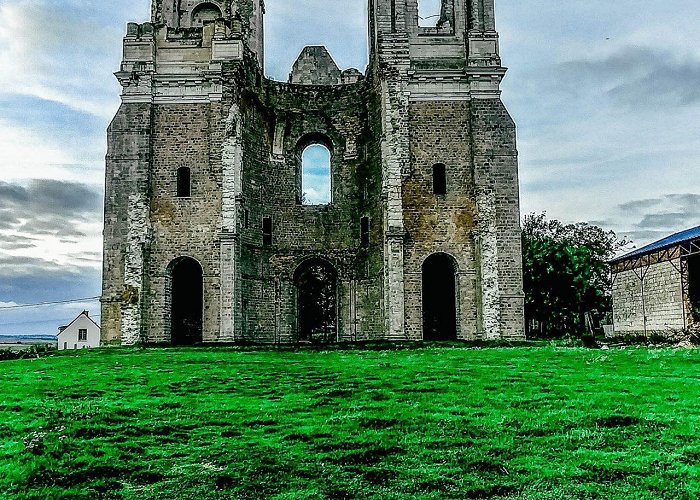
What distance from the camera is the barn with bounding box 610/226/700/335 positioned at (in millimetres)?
29766

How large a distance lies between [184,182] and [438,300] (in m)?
10.7

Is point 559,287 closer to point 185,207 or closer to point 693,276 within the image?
point 693,276

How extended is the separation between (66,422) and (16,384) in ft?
14.3

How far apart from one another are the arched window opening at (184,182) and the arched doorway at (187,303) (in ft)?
8.66

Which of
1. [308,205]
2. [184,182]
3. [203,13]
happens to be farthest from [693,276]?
[203,13]

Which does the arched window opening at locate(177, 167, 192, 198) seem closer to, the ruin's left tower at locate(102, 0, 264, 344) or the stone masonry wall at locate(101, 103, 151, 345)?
the ruin's left tower at locate(102, 0, 264, 344)

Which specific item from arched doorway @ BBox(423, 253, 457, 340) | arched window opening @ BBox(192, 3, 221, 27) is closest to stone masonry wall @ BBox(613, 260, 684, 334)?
arched doorway @ BBox(423, 253, 457, 340)

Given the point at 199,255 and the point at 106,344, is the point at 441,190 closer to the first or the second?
the point at 199,255

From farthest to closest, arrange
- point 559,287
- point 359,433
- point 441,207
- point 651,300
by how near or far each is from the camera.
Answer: point 559,287 → point 651,300 → point 441,207 → point 359,433

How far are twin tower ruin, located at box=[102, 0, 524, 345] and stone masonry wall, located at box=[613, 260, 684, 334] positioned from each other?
983 centimetres

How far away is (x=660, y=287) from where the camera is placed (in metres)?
32.5

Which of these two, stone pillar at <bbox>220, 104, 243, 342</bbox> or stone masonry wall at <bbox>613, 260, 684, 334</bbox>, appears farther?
stone masonry wall at <bbox>613, 260, 684, 334</bbox>

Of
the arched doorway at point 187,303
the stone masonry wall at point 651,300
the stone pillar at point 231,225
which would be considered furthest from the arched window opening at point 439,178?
the stone masonry wall at point 651,300

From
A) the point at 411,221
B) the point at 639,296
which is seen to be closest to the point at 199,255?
the point at 411,221
